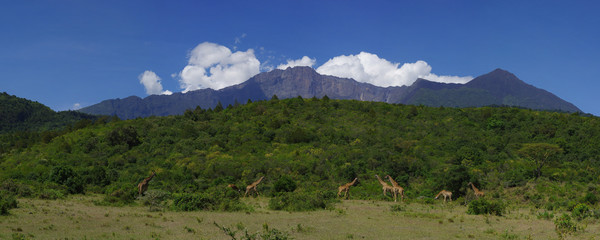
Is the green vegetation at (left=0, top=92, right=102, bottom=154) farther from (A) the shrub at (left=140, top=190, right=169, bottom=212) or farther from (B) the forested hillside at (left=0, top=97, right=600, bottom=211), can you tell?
(A) the shrub at (left=140, top=190, right=169, bottom=212)

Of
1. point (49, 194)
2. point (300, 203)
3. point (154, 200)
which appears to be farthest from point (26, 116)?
point (300, 203)

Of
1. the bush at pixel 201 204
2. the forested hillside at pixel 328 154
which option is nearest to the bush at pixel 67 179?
the forested hillside at pixel 328 154

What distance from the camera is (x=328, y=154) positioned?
51.9 metres

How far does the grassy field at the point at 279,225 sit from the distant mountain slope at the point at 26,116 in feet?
436

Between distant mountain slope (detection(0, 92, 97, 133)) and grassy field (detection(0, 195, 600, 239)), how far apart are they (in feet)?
436

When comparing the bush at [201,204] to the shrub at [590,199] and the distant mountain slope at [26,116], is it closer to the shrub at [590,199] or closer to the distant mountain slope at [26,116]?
the shrub at [590,199]

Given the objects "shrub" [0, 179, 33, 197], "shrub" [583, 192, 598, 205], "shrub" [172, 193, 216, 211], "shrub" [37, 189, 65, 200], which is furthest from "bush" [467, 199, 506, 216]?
"shrub" [0, 179, 33, 197]

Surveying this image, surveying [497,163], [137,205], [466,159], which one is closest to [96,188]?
[137,205]

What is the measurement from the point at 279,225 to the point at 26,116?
16079 cm

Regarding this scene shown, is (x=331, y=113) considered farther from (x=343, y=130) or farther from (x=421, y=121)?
(x=421, y=121)

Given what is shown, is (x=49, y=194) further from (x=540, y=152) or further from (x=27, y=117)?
(x=27, y=117)

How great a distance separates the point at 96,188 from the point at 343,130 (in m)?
40.1

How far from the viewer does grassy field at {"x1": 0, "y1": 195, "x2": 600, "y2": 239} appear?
16203 mm

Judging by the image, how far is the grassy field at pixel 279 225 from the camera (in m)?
16.2
